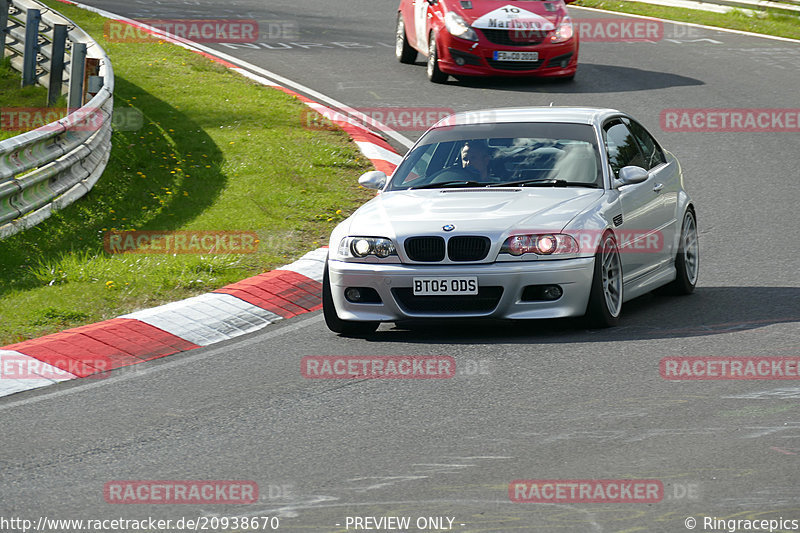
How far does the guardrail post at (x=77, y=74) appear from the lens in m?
15.3

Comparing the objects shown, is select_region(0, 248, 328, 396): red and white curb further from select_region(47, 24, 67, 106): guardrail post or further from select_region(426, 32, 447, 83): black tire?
select_region(426, 32, 447, 83): black tire

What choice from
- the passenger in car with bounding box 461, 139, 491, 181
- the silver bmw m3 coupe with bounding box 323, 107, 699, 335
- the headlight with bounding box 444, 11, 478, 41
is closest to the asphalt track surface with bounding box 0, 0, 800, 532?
the silver bmw m3 coupe with bounding box 323, 107, 699, 335

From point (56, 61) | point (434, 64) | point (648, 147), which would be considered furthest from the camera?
point (434, 64)

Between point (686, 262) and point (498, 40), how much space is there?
10280 millimetres

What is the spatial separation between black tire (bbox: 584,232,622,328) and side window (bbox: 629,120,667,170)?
1523 mm

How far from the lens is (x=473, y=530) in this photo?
5.06 meters

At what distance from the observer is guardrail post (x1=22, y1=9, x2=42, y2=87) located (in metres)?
17.1

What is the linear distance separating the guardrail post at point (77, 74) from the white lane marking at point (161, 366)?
6838mm

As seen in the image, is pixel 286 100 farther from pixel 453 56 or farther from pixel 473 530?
pixel 473 530

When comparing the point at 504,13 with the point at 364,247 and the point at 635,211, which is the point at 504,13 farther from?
the point at 364,247

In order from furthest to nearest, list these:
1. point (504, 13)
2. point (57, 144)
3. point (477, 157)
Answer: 1. point (504, 13)
2. point (57, 144)
3. point (477, 157)

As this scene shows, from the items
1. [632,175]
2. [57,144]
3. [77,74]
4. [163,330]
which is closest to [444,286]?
[632,175]

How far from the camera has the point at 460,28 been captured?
1989 cm

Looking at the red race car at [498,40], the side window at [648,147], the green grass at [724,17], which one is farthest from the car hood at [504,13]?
the side window at [648,147]
